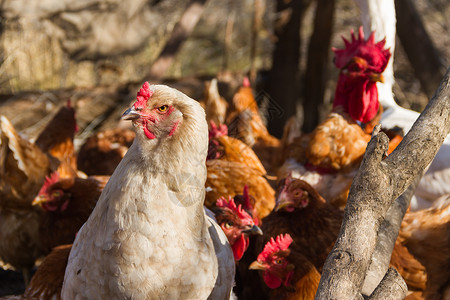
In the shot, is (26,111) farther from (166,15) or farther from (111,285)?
(111,285)

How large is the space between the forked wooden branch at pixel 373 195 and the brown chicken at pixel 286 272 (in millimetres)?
600

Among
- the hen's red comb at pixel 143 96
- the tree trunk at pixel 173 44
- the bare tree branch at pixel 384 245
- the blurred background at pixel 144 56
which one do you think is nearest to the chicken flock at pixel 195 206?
the hen's red comb at pixel 143 96

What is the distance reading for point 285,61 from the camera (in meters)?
5.87

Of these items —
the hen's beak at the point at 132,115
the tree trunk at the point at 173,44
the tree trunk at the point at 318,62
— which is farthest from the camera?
the tree trunk at the point at 318,62

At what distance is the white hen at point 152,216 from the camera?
1547 millimetres

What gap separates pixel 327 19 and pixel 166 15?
3.59 meters

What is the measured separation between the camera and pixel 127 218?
1550mm

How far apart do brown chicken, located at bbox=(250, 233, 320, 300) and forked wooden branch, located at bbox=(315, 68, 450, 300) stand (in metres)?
0.60

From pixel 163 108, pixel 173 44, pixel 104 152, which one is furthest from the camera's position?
pixel 173 44

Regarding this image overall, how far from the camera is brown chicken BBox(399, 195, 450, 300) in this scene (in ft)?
7.61

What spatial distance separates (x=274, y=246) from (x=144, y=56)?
6204 mm

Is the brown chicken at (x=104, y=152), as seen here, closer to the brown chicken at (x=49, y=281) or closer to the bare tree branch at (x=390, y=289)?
the brown chicken at (x=49, y=281)

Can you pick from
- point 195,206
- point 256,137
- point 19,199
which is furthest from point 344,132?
point 19,199

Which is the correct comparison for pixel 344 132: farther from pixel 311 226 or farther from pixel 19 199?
pixel 19 199
